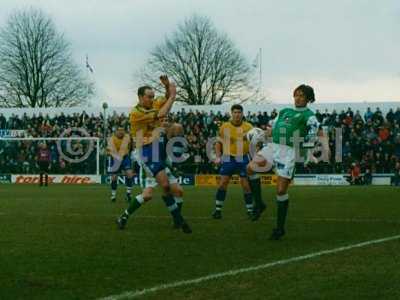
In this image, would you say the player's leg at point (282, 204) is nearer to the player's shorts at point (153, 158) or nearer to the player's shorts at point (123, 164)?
the player's shorts at point (153, 158)

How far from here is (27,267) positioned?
8500mm

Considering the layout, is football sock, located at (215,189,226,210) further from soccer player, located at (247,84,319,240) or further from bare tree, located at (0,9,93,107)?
bare tree, located at (0,9,93,107)

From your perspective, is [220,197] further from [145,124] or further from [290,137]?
[290,137]

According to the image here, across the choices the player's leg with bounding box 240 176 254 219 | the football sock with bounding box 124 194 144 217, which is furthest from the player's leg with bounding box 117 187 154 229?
the player's leg with bounding box 240 176 254 219

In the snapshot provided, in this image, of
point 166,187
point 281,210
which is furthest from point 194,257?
point 166,187

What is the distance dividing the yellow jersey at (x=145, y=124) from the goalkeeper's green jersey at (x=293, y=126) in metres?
1.87

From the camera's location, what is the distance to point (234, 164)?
16500mm

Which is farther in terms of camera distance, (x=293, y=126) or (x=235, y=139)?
(x=235, y=139)

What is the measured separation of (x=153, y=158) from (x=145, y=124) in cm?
52

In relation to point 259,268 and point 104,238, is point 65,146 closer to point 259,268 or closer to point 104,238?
point 104,238

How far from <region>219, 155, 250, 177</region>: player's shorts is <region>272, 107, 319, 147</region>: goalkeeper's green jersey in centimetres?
478

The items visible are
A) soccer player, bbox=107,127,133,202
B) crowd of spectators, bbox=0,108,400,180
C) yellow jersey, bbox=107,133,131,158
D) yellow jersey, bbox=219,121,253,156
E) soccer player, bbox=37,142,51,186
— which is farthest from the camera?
soccer player, bbox=37,142,51,186

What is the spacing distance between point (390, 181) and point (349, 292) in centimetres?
3326

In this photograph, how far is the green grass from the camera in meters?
7.12
